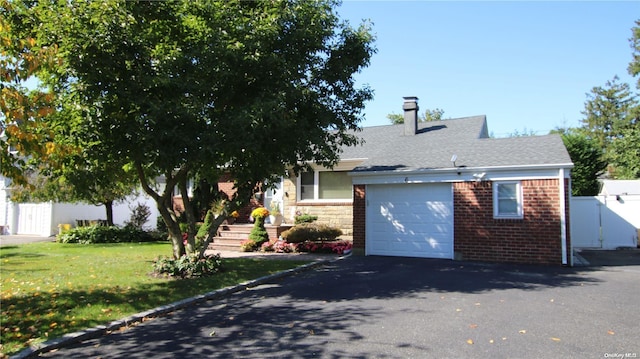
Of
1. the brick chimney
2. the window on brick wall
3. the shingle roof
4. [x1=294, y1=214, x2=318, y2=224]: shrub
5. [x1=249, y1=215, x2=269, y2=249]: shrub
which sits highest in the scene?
the brick chimney

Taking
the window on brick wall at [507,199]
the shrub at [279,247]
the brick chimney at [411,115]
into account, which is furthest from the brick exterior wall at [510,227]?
the brick chimney at [411,115]

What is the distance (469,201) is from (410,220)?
1.82 meters

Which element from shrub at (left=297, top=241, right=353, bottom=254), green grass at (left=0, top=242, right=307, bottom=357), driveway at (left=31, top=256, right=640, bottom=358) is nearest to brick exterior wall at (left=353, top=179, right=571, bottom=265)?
driveway at (left=31, top=256, right=640, bottom=358)

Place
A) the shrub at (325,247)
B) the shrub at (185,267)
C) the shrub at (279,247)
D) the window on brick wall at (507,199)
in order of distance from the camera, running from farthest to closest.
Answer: the shrub at (279,247) → the shrub at (325,247) → the window on brick wall at (507,199) → the shrub at (185,267)

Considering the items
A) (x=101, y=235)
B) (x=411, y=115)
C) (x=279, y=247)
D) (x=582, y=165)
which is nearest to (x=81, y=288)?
(x=279, y=247)

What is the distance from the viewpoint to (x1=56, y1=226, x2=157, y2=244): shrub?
18.1m

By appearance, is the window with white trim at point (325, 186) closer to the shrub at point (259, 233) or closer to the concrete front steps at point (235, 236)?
the concrete front steps at point (235, 236)

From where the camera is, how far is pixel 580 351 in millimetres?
5023

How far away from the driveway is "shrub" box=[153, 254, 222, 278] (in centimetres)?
143

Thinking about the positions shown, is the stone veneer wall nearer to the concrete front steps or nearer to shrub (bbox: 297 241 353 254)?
the concrete front steps

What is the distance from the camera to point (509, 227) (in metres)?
12.0

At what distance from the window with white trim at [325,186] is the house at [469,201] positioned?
2.21 m

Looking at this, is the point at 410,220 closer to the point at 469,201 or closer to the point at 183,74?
the point at 469,201

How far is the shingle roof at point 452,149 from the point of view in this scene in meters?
12.5
